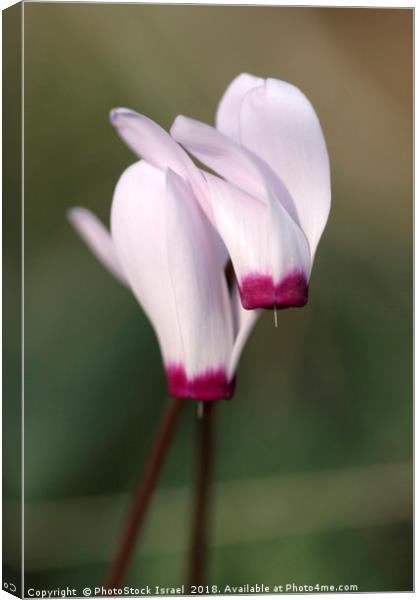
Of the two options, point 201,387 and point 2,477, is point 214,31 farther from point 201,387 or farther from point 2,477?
point 2,477

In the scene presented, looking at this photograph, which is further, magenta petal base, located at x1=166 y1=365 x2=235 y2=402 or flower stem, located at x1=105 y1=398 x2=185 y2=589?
flower stem, located at x1=105 y1=398 x2=185 y2=589

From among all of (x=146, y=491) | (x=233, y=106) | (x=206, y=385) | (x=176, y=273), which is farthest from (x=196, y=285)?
(x=146, y=491)

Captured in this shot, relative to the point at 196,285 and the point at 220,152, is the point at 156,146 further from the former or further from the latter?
the point at 196,285

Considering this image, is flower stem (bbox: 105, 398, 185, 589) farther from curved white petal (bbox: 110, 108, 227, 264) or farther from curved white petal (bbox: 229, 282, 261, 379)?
curved white petal (bbox: 110, 108, 227, 264)

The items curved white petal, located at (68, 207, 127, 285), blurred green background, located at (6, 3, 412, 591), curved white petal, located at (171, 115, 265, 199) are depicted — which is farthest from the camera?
blurred green background, located at (6, 3, 412, 591)

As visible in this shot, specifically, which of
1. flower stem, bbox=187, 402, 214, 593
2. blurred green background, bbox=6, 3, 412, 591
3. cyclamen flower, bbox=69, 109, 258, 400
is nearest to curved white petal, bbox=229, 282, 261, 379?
cyclamen flower, bbox=69, 109, 258, 400

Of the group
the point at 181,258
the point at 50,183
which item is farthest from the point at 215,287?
the point at 50,183

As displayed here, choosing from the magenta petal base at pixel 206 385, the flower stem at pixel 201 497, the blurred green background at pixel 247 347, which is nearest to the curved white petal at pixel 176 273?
the magenta petal base at pixel 206 385

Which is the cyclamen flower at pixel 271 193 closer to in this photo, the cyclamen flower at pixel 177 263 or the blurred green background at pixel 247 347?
the cyclamen flower at pixel 177 263
